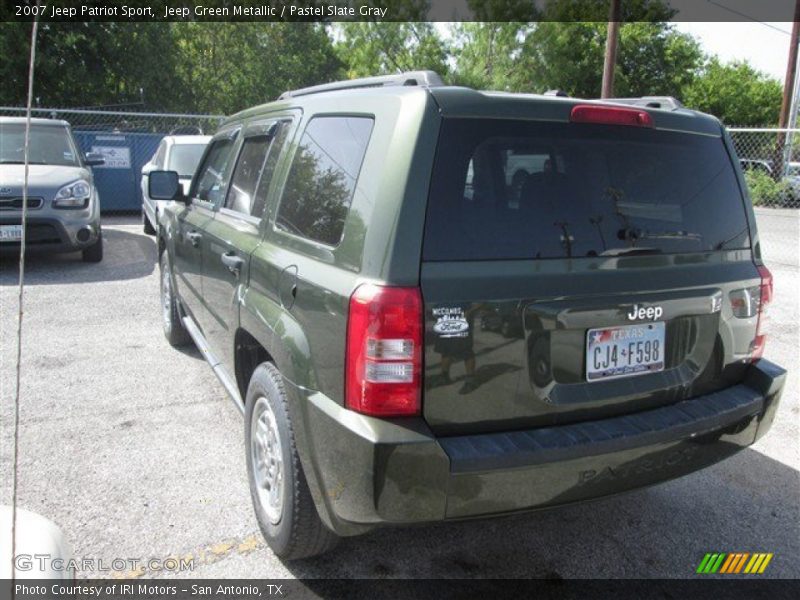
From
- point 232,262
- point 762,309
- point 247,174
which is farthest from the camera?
point 247,174

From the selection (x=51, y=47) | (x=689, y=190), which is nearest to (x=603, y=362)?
(x=689, y=190)

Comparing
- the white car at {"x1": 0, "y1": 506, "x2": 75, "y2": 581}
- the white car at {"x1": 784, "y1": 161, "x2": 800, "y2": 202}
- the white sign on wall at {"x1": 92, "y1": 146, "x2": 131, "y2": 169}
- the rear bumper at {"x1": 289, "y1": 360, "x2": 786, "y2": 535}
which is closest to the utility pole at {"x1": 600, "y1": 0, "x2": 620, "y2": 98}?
the white car at {"x1": 784, "y1": 161, "x2": 800, "y2": 202}

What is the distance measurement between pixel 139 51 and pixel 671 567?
84.9ft

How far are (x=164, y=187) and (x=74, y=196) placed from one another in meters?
4.39

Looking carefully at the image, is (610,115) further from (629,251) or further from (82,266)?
(82,266)

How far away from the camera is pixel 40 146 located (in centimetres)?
870

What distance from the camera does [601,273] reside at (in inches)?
93.2

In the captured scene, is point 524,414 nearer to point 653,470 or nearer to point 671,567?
point 653,470

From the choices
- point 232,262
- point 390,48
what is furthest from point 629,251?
point 390,48

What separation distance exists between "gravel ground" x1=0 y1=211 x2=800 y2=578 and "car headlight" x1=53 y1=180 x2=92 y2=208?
333cm

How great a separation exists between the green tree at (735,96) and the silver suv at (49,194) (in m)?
38.7

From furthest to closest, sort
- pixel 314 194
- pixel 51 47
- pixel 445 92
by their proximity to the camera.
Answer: pixel 51 47 < pixel 314 194 < pixel 445 92

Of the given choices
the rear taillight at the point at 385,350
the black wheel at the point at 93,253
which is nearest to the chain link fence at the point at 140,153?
the black wheel at the point at 93,253

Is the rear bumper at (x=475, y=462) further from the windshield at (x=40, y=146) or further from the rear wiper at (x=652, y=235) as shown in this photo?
the windshield at (x=40, y=146)
